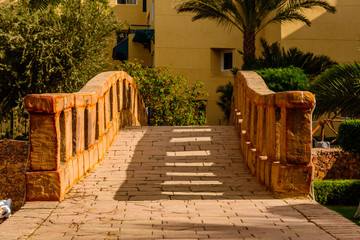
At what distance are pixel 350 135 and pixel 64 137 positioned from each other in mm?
11865

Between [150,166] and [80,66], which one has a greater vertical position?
[80,66]

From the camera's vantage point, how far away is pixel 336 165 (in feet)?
59.0

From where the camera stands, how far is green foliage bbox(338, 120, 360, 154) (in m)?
16.5

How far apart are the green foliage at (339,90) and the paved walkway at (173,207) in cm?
284

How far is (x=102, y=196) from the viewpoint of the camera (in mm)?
6797

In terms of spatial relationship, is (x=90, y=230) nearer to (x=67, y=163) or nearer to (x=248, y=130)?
(x=67, y=163)

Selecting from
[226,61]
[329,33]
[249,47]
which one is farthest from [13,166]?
[329,33]

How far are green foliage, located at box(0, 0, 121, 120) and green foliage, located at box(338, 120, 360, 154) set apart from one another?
9.38 m

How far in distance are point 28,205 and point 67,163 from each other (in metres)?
0.85

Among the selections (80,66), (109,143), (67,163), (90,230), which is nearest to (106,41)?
(80,66)

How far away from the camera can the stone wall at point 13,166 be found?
20.2 meters

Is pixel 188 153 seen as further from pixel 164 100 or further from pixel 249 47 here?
pixel 249 47

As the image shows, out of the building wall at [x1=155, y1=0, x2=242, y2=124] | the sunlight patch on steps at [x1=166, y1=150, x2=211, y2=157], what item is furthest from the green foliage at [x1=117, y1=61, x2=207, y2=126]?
the sunlight patch on steps at [x1=166, y1=150, x2=211, y2=157]

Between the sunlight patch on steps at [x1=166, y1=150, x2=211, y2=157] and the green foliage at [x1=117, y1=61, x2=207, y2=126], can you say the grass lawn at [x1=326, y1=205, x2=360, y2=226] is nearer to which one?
the sunlight patch on steps at [x1=166, y1=150, x2=211, y2=157]
